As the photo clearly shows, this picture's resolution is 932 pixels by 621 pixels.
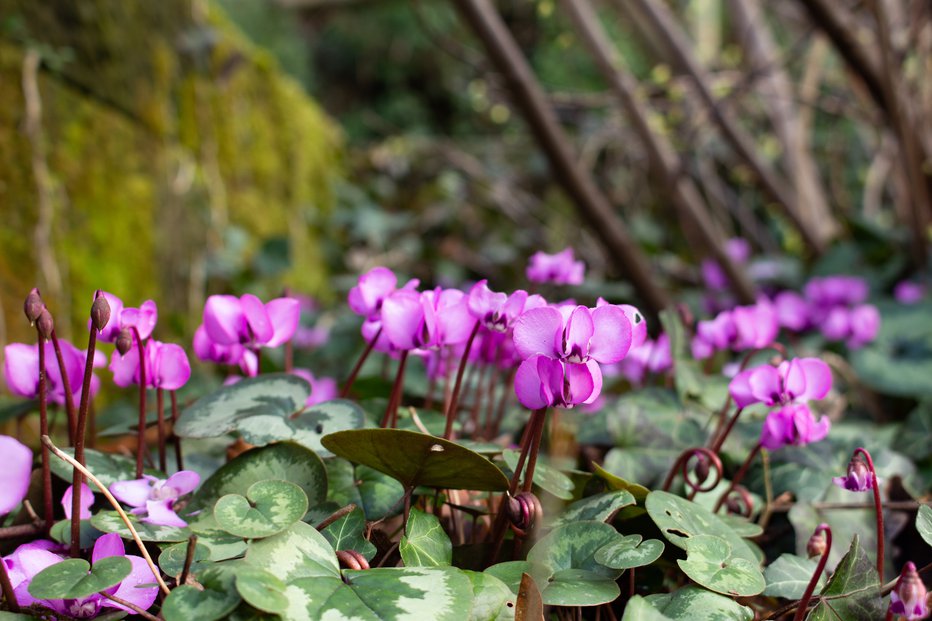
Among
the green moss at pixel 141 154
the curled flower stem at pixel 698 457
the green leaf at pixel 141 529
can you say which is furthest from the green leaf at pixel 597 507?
the green moss at pixel 141 154

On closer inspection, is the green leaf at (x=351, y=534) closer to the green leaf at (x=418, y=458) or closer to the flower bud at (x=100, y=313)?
the green leaf at (x=418, y=458)

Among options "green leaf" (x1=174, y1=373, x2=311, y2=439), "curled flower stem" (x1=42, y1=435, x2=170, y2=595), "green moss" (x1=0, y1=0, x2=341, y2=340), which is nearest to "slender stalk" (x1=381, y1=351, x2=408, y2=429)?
"green leaf" (x1=174, y1=373, x2=311, y2=439)

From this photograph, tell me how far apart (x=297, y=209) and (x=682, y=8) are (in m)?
2.24

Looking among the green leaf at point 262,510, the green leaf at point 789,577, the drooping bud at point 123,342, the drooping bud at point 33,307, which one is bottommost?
the green leaf at point 789,577

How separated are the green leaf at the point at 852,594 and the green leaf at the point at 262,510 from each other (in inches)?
18.1

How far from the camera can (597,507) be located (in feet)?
2.43

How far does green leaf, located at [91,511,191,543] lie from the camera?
0.65 meters

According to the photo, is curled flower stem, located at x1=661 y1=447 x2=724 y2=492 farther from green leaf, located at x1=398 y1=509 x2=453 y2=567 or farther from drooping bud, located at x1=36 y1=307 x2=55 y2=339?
drooping bud, located at x1=36 y1=307 x2=55 y2=339

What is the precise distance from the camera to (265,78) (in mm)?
3100

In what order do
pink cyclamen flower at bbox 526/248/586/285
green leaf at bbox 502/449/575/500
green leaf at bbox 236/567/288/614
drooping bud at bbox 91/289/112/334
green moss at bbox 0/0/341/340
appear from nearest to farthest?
green leaf at bbox 236/567/288/614 < drooping bud at bbox 91/289/112/334 < green leaf at bbox 502/449/575/500 < pink cyclamen flower at bbox 526/248/586/285 < green moss at bbox 0/0/341/340

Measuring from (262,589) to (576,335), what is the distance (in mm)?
306

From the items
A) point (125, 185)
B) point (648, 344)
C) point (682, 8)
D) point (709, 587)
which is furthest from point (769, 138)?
point (709, 587)

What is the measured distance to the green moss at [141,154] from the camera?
163 centimetres

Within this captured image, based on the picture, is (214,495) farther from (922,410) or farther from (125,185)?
(125,185)
